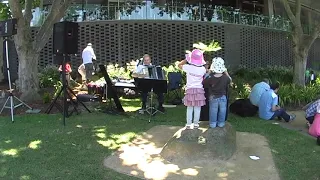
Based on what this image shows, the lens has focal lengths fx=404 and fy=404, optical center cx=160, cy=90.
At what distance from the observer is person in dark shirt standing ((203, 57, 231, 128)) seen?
23.2 ft

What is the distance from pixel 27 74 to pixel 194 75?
6.31 meters

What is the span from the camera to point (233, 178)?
5766 millimetres

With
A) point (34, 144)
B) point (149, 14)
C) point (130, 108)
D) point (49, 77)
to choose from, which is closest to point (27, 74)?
point (130, 108)

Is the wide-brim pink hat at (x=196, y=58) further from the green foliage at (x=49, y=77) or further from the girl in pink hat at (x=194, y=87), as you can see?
the green foliage at (x=49, y=77)

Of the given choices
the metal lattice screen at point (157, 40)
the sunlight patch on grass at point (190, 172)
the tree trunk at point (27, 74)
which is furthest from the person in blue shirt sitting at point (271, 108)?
the metal lattice screen at point (157, 40)

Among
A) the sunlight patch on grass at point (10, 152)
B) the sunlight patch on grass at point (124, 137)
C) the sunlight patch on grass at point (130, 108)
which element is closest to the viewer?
the sunlight patch on grass at point (10, 152)

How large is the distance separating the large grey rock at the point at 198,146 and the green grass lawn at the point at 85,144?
0.89 metres

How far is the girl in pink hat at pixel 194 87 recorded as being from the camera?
7129 mm

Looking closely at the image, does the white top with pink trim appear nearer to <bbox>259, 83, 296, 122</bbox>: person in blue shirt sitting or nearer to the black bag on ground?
<bbox>259, 83, 296, 122</bbox>: person in blue shirt sitting

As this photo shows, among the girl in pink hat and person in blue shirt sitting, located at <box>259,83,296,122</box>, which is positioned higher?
the girl in pink hat

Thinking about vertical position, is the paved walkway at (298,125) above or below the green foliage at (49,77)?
below

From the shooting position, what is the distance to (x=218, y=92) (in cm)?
708

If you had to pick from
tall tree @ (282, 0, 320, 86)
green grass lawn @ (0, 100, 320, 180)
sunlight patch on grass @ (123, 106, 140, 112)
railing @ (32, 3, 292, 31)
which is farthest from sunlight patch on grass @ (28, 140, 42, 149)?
railing @ (32, 3, 292, 31)

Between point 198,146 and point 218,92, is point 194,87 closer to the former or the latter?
point 218,92
